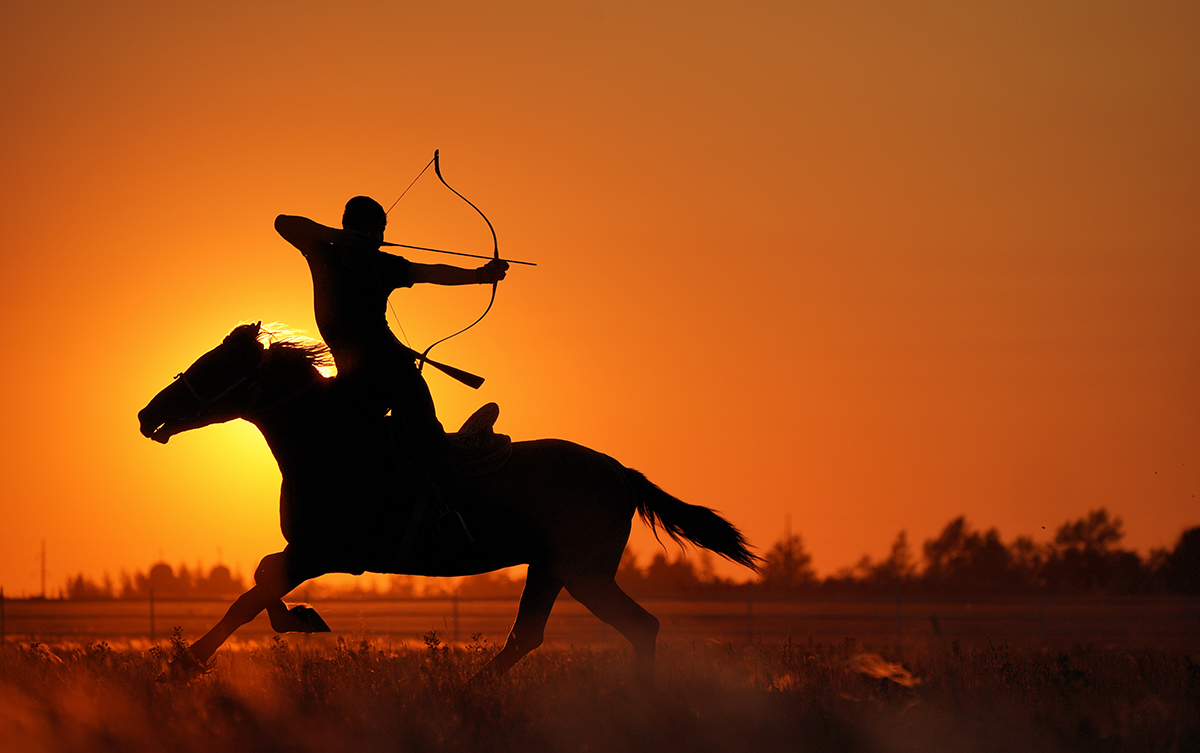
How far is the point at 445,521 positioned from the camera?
328 inches

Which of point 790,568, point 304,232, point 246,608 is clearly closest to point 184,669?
point 246,608

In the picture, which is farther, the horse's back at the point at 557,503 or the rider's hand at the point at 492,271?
the horse's back at the point at 557,503

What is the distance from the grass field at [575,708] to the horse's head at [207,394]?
5.63 ft

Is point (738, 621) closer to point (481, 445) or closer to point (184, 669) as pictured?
point (481, 445)

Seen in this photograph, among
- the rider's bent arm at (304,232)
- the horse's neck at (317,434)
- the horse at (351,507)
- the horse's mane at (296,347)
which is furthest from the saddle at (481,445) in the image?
the rider's bent arm at (304,232)

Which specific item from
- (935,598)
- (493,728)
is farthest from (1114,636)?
(493,728)

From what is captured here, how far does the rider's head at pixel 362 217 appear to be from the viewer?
812cm

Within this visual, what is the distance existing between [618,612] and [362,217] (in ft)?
11.0

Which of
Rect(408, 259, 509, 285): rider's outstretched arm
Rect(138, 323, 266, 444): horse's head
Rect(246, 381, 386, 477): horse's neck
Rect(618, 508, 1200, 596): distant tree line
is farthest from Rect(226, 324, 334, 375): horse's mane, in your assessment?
Rect(618, 508, 1200, 596): distant tree line

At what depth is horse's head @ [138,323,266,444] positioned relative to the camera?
797 cm

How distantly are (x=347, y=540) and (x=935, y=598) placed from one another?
153 feet

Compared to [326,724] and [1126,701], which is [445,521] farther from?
[1126,701]

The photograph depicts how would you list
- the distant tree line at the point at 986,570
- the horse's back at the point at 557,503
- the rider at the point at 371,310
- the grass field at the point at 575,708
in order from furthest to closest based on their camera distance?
the distant tree line at the point at 986,570 < the horse's back at the point at 557,503 < the rider at the point at 371,310 < the grass field at the point at 575,708

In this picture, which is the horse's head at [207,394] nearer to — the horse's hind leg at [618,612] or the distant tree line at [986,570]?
the horse's hind leg at [618,612]
